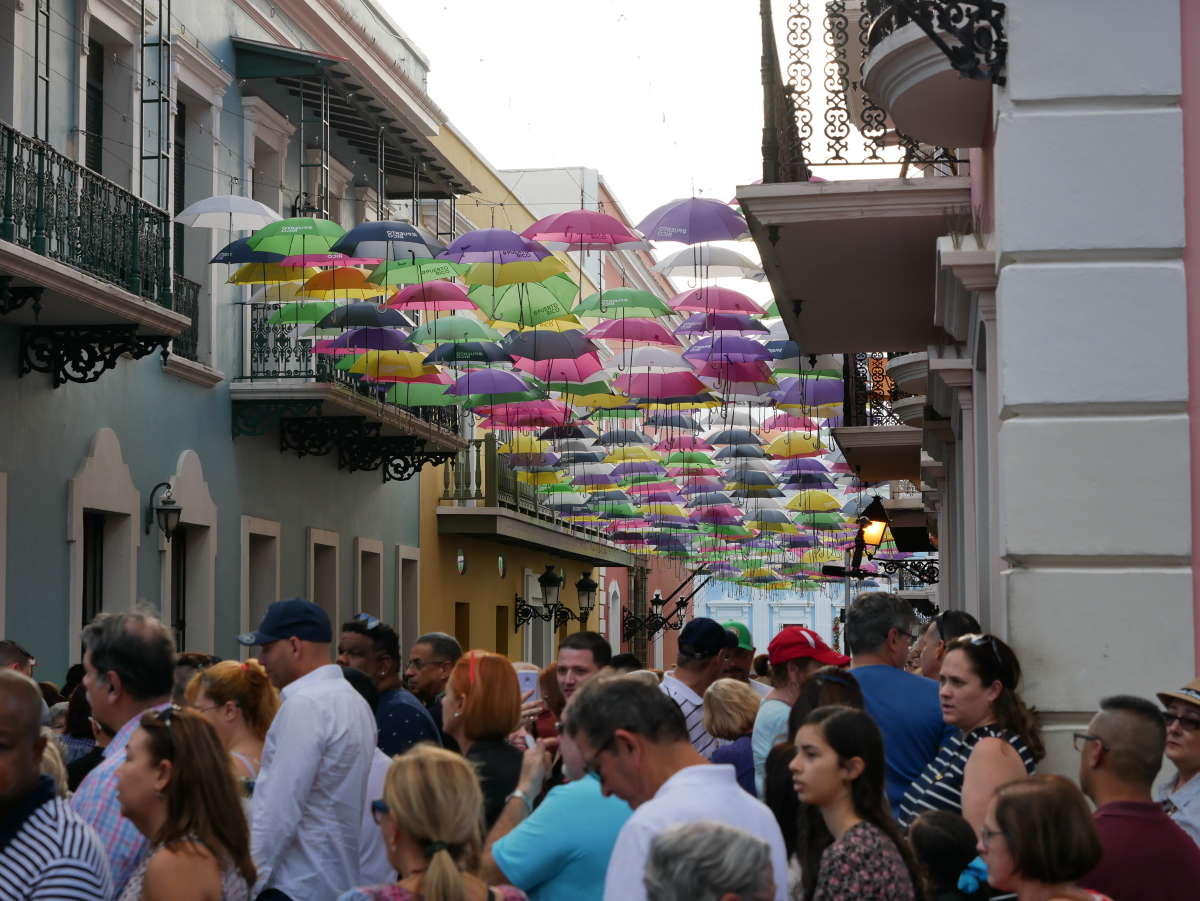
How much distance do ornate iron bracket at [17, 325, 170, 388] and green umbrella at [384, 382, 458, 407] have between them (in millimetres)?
5605

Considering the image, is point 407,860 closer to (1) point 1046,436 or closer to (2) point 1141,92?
(1) point 1046,436

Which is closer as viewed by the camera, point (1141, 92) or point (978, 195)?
point (1141, 92)

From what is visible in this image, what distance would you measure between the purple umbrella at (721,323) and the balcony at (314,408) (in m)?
4.46

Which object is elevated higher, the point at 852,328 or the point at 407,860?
the point at 852,328

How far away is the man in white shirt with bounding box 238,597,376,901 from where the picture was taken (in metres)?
6.68

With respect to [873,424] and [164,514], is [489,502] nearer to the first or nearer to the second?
[873,424]

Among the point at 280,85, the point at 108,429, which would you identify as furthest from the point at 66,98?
the point at 280,85

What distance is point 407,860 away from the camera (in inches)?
185

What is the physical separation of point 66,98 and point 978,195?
9841mm

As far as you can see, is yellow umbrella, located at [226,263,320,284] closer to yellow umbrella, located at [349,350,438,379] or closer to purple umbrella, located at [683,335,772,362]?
yellow umbrella, located at [349,350,438,379]

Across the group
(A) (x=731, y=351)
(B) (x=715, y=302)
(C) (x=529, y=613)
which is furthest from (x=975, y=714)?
(C) (x=529, y=613)

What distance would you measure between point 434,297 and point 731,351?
13.2ft

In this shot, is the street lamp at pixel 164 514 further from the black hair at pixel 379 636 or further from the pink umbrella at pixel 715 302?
the black hair at pixel 379 636

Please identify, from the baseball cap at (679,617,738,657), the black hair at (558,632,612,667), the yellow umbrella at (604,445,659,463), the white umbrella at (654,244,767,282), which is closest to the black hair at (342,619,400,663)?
the black hair at (558,632,612,667)
